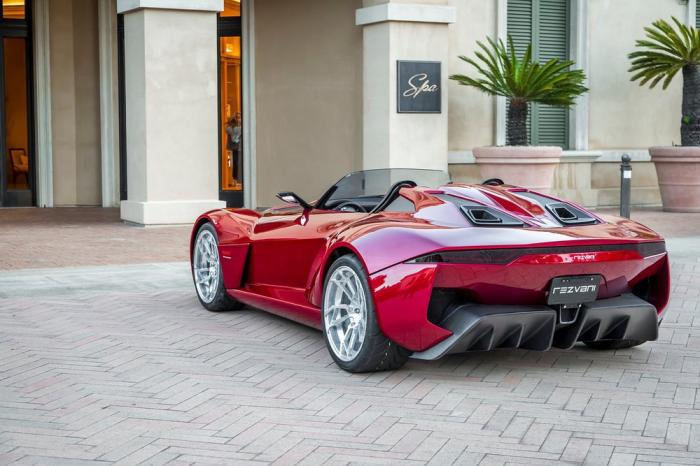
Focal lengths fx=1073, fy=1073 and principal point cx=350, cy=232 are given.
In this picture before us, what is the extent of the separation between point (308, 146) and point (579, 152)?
437 centimetres

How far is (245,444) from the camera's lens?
441 cm

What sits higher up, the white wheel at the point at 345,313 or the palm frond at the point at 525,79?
the palm frond at the point at 525,79

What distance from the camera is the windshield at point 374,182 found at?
21.9 feet

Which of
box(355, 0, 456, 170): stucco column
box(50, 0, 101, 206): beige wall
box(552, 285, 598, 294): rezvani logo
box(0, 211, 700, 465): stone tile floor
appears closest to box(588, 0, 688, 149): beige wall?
box(355, 0, 456, 170): stucco column

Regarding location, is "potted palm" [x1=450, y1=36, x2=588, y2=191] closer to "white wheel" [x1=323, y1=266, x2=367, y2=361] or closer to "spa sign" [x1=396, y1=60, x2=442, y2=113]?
"spa sign" [x1=396, y1=60, x2=442, y2=113]

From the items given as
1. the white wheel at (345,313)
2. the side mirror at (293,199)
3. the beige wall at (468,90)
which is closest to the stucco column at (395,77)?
the beige wall at (468,90)

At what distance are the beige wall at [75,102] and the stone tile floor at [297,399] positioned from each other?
36.4ft

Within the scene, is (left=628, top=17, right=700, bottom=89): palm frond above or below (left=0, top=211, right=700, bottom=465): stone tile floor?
above

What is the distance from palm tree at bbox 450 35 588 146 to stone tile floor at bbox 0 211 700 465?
8116 mm

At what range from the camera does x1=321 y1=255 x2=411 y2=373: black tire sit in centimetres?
545

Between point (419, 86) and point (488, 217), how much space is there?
33.0ft

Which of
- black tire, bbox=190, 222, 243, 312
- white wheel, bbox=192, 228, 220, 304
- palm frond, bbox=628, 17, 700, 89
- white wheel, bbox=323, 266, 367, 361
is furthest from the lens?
palm frond, bbox=628, 17, 700, 89

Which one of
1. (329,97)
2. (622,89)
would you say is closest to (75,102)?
(329,97)

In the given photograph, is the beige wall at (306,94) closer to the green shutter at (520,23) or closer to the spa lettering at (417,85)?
the spa lettering at (417,85)
